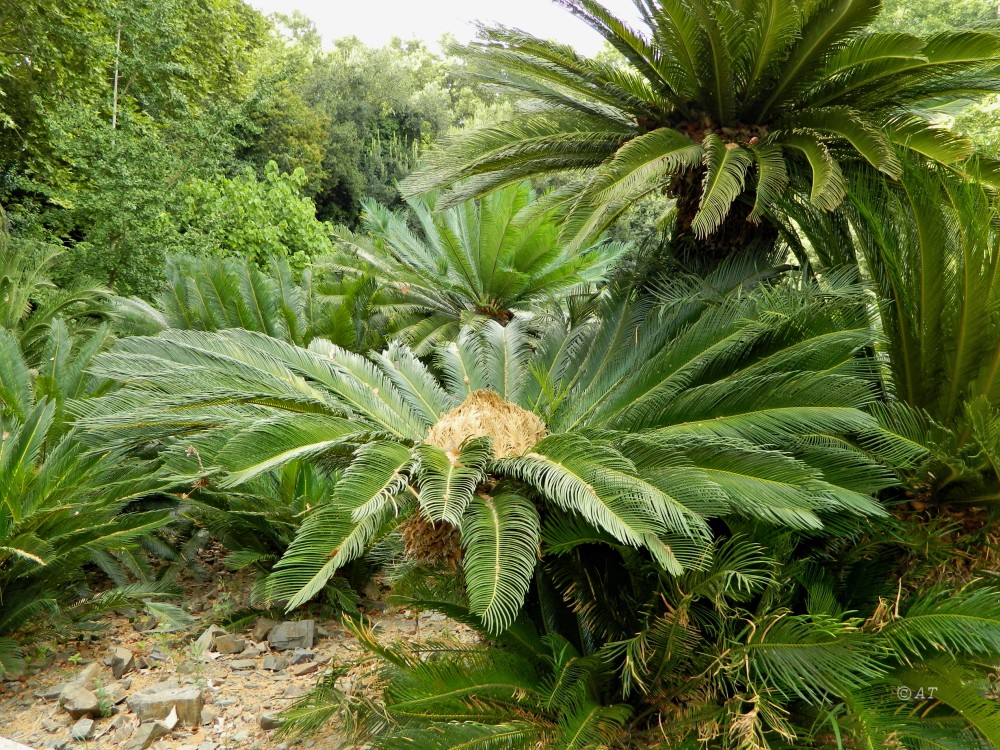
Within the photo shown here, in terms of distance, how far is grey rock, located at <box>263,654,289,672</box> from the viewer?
12.0 ft

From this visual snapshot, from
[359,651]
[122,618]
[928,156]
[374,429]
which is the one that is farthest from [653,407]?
[122,618]

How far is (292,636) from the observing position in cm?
385

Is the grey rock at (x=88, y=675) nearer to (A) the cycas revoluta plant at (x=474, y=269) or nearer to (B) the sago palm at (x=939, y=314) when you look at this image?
(A) the cycas revoluta plant at (x=474, y=269)

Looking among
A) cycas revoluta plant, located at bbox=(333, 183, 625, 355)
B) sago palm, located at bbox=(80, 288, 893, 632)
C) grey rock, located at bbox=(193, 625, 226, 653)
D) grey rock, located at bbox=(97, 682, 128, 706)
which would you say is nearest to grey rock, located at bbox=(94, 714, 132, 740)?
grey rock, located at bbox=(97, 682, 128, 706)

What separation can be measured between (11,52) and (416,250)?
28.6 feet

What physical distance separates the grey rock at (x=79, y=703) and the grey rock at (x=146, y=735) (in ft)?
0.89

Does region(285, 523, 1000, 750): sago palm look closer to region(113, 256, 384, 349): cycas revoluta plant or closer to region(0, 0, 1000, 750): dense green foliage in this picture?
region(0, 0, 1000, 750): dense green foliage

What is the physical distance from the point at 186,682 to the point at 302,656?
57 cm

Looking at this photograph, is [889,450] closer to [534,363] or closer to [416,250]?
[534,363]

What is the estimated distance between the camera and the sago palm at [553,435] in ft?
7.09

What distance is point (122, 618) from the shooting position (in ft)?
13.3

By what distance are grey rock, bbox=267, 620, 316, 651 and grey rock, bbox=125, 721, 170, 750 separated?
837mm

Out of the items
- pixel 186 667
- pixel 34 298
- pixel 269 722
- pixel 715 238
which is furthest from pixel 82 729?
pixel 34 298

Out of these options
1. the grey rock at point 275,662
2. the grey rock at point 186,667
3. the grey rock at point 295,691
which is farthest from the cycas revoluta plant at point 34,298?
the grey rock at point 295,691
